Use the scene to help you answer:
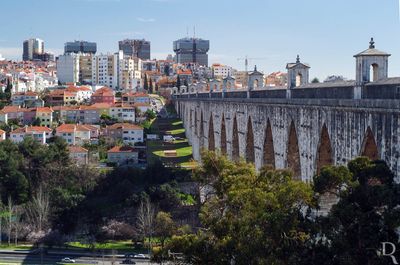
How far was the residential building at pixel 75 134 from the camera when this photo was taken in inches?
2323

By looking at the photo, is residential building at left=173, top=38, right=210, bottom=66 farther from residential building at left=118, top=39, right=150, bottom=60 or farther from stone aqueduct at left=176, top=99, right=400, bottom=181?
stone aqueduct at left=176, top=99, right=400, bottom=181

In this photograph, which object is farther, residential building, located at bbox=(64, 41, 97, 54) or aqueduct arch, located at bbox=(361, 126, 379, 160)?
residential building, located at bbox=(64, 41, 97, 54)

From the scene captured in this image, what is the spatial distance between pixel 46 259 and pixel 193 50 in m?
160

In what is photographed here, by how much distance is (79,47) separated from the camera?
165750 millimetres

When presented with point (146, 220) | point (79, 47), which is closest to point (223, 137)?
point (146, 220)

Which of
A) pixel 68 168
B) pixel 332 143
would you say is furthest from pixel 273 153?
pixel 68 168

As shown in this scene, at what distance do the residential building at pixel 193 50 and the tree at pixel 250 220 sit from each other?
173 metres

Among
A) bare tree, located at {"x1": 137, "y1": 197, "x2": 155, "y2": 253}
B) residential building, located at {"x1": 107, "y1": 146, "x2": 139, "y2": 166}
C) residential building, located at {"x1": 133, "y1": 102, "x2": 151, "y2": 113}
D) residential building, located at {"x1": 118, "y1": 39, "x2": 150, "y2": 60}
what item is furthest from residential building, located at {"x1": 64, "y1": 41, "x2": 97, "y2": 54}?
bare tree, located at {"x1": 137, "y1": 197, "x2": 155, "y2": 253}

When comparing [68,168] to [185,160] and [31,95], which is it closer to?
[185,160]

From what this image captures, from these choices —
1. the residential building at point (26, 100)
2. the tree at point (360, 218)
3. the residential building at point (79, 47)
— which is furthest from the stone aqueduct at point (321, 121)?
the residential building at point (79, 47)

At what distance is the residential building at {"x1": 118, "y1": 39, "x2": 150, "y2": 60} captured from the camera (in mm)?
180875

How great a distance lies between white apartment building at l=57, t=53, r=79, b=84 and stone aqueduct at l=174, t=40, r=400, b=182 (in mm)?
87489

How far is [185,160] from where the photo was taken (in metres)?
51.5

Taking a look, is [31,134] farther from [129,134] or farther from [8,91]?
[8,91]
